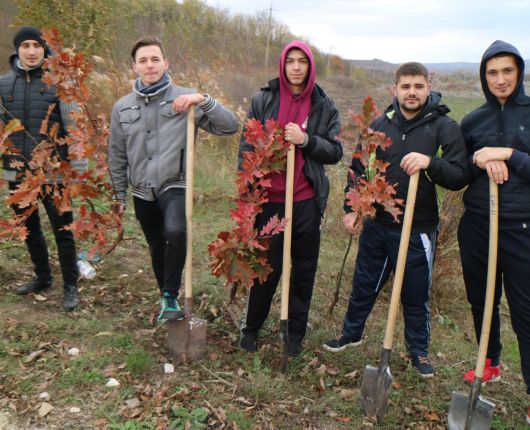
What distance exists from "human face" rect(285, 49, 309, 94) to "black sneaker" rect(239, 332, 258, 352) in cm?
187

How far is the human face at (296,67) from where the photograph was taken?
290 cm

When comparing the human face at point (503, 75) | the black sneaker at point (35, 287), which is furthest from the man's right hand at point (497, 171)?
the black sneaker at point (35, 287)

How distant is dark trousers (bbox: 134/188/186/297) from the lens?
3057 millimetres

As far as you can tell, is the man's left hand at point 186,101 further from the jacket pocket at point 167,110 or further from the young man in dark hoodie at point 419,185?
the young man in dark hoodie at point 419,185

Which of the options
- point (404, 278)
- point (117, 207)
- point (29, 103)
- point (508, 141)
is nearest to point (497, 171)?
point (508, 141)

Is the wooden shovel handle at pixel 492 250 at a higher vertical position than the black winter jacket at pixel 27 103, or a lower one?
lower

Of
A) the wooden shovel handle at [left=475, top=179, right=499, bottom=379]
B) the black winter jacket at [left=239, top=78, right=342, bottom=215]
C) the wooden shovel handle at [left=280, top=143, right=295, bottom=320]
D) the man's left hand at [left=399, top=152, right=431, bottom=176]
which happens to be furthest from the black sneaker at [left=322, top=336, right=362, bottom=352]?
the man's left hand at [left=399, top=152, right=431, bottom=176]

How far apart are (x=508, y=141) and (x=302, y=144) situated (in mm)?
1211

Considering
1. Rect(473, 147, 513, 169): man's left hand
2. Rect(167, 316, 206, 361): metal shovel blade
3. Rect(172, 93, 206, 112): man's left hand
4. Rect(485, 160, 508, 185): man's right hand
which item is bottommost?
Rect(167, 316, 206, 361): metal shovel blade

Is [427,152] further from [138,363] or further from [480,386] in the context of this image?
[138,363]

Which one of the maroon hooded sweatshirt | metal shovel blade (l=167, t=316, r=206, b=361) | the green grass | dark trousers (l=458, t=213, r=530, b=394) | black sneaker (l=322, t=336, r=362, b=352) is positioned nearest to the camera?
dark trousers (l=458, t=213, r=530, b=394)

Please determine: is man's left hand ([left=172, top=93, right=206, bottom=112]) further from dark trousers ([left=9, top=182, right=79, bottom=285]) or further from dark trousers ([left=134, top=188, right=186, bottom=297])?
dark trousers ([left=9, top=182, right=79, bottom=285])

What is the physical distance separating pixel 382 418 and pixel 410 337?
27.2 inches

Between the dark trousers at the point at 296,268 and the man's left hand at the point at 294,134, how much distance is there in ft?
1.41
